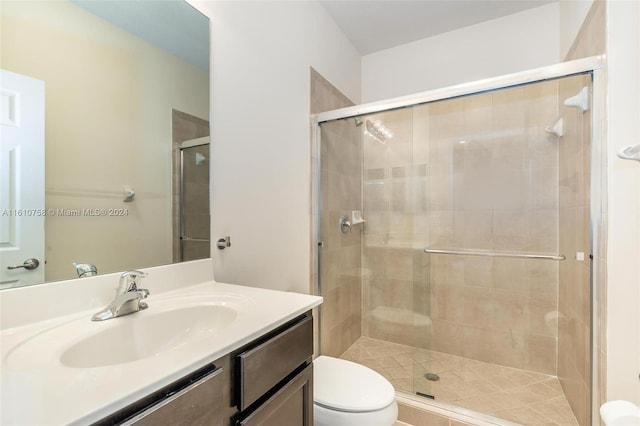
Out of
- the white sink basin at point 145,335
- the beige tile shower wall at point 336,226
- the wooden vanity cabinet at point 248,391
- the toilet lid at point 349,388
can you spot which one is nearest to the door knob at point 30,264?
the white sink basin at point 145,335

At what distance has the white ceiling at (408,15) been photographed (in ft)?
Result: 6.75

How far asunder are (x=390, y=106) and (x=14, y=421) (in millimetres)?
1922

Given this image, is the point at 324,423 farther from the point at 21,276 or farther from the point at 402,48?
the point at 402,48

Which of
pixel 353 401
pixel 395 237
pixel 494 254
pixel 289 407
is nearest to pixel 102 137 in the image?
pixel 289 407

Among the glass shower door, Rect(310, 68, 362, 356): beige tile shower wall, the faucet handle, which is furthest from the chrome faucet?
Rect(310, 68, 362, 356): beige tile shower wall

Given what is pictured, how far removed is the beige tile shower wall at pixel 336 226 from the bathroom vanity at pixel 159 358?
40.1 inches

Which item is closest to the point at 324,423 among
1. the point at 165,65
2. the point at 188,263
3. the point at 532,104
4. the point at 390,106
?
the point at 188,263

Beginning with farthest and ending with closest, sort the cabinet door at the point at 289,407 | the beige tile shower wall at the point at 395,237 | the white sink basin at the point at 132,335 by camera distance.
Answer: the beige tile shower wall at the point at 395,237 → the cabinet door at the point at 289,407 → the white sink basin at the point at 132,335

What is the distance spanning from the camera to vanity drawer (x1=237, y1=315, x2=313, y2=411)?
2.23ft

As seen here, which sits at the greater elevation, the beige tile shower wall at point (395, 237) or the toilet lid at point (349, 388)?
the beige tile shower wall at point (395, 237)

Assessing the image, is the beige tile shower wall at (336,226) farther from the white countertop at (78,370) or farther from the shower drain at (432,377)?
the white countertop at (78,370)

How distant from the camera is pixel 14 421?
388mm

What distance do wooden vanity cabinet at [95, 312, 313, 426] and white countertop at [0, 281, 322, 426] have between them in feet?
0.09

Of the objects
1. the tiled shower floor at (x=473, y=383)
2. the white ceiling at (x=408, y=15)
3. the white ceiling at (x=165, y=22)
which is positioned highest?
the white ceiling at (x=408, y=15)
